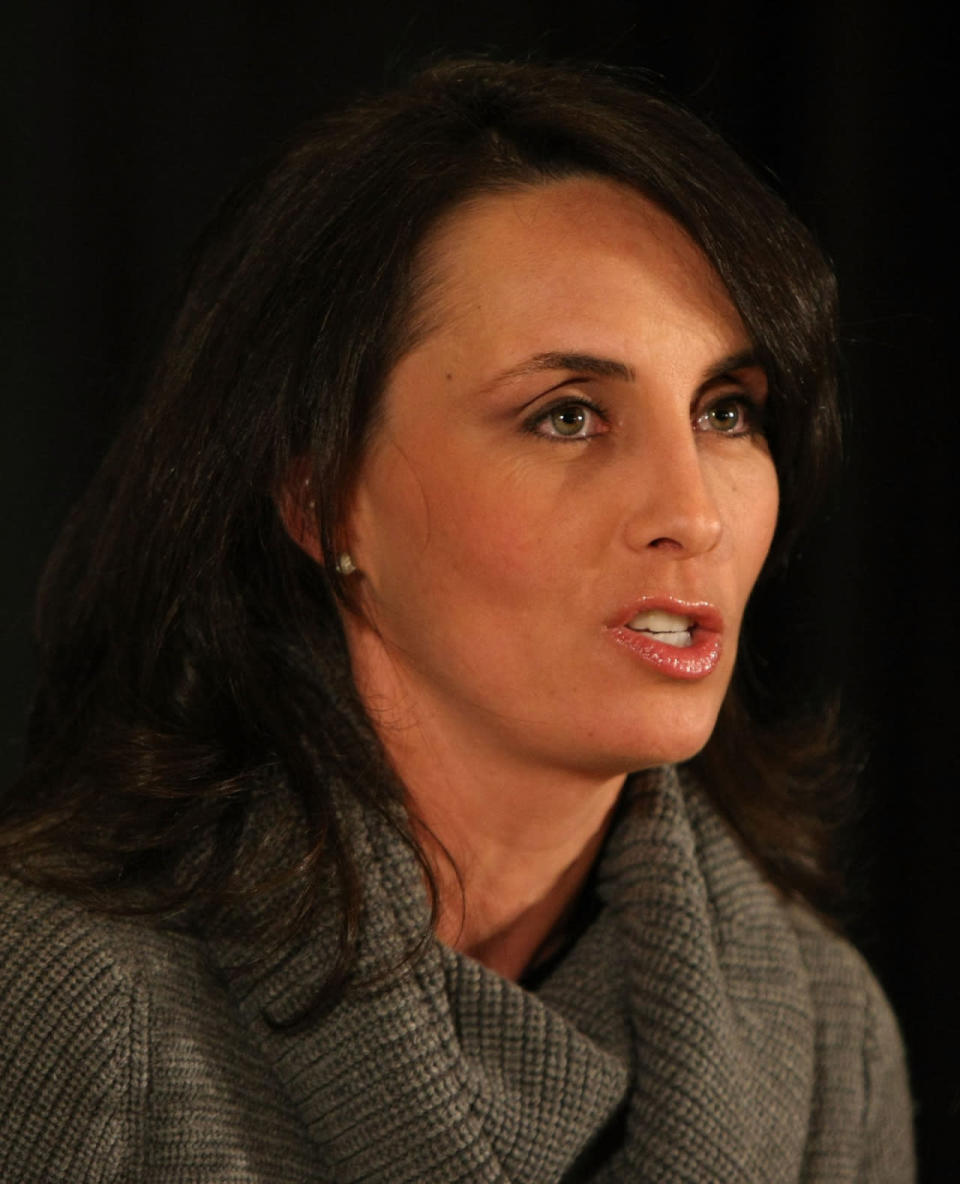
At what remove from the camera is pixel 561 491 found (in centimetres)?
129

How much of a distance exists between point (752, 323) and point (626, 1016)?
555 millimetres

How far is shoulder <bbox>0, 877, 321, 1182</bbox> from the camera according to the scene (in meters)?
1.21

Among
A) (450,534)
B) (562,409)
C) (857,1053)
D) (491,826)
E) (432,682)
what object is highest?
(562,409)

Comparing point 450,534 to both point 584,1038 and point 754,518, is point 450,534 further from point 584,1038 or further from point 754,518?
point 584,1038

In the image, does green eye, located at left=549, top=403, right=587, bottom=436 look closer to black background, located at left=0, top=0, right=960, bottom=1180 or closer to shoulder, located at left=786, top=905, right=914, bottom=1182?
black background, located at left=0, top=0, right=960, bottom=1180

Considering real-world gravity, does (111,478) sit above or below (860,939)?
above

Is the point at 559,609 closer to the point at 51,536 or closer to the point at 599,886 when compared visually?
the point at 599,886

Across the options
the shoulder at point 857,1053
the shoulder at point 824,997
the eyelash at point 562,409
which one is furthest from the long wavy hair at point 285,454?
the shoulder at point 857,1053

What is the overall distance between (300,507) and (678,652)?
0.32 metres

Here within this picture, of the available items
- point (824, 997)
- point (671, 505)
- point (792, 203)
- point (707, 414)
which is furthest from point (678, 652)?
point (792, 203)

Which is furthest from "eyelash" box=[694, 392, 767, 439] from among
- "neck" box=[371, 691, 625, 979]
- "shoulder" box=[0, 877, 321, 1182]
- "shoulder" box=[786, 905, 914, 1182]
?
"shoulder" box=[0, 877, 321, 1182]

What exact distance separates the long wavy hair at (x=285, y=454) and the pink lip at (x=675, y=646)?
0.73 feet

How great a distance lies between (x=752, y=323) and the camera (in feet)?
4.48

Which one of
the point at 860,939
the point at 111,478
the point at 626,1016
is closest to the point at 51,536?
the point at 111,478
